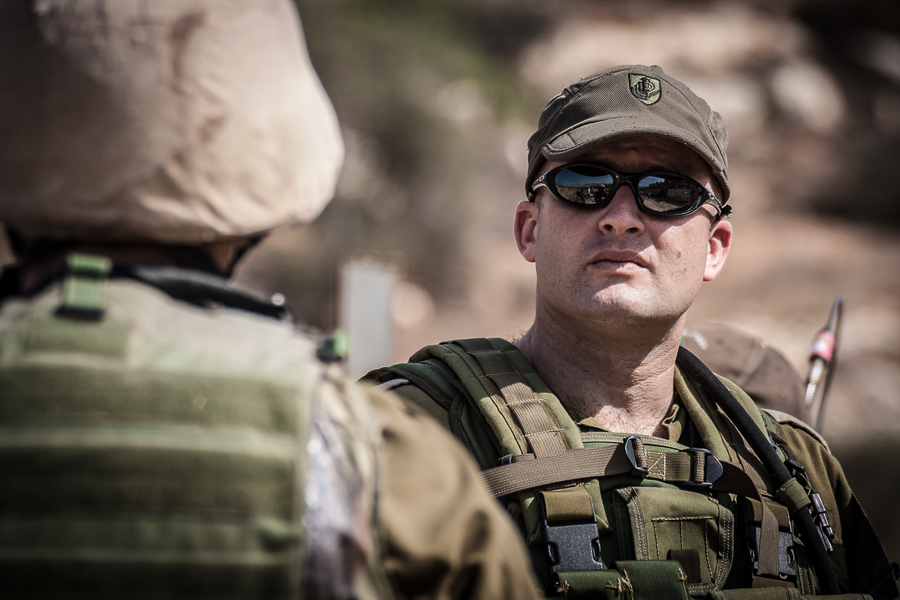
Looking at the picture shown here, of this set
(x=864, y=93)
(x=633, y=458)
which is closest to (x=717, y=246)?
(x=633, y=458)

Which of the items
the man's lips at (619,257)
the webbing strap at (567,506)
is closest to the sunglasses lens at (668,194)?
the man's lips at (619,257)

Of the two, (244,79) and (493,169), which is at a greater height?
(493,169)

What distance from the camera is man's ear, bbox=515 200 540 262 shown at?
8.32ft

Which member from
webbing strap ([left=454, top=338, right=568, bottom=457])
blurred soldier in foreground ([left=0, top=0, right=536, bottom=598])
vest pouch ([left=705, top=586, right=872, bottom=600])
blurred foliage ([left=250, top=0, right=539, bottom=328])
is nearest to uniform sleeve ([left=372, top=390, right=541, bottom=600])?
blurred soldier in foreground ([left=0, top=0, right=536, bottom=598])

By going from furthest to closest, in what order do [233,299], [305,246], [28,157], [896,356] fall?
[305,246] → [896,356] → [233,299] → [28,157]

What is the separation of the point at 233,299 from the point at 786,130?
2084 centimetres

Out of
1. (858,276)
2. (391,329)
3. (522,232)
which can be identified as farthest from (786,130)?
(522,232)

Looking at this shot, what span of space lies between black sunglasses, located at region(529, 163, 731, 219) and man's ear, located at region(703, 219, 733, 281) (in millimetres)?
273

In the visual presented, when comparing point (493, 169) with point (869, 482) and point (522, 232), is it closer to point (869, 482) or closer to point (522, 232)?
point (869, 482)

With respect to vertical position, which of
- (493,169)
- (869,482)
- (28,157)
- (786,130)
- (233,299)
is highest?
(786,130)

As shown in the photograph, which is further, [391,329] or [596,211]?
[391,329]

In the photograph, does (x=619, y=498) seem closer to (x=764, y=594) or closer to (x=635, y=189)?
(x=764, y=594)

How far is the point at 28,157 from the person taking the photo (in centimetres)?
112

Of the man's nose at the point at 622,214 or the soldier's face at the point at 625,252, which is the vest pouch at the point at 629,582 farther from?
the man's nose at the point at 622,214
